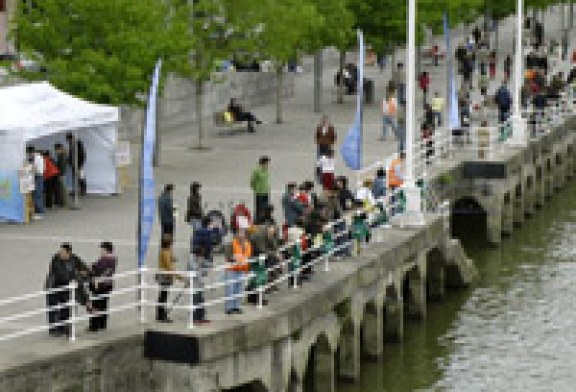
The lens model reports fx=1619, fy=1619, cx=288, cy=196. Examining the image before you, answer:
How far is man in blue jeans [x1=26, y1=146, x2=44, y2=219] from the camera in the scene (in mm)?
36344

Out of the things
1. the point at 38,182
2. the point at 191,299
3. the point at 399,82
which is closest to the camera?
the point at 191,299

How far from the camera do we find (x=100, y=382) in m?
24.1

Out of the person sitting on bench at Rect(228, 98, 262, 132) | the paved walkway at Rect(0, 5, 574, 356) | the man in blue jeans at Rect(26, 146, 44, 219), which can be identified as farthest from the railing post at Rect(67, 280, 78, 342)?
the person sitting on bench at Rect(228, 98, 262, 132)

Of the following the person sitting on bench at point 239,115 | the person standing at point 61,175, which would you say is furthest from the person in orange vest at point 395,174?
the person sitting on bench at point 239,115

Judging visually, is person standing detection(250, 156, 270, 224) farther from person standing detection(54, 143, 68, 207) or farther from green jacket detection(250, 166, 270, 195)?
person standing detection(54, 143, 68, 207)

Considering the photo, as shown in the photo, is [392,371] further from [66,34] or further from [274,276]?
[66,34]

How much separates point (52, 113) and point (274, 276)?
38.1 ft

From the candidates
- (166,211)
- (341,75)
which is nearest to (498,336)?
(166,211)

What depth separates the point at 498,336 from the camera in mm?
33844

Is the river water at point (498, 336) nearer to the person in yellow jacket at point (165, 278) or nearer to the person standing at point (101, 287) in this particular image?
the person in yellow jacket at point (165, 278)

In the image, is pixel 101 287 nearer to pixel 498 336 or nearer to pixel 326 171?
pixel 498 336

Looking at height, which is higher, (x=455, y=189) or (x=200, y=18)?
(x=200, y=18)

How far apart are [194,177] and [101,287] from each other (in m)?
18.8

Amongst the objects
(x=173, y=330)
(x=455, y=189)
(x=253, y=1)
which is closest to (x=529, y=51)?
(x=253, y=1)
